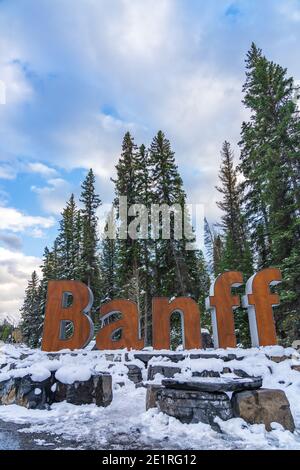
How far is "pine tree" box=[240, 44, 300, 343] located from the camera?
46.5ft

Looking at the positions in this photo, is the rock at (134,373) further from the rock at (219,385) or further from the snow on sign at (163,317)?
the rock at (219,385)

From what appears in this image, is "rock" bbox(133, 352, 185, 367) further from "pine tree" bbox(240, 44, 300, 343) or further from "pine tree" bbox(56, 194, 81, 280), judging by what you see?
"pine tree" bbox(56, 194, 81, 280)

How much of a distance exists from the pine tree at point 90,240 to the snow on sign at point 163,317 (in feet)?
51.3

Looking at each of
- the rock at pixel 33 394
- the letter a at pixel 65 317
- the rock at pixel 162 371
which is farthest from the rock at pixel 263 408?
the letter a at pixel 65 317

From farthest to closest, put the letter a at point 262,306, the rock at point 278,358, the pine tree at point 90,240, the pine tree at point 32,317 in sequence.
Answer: the pine tree at point 32,317 < the pine tree at point 90,240 < the letter a at point 262,306 < the rock at point 278,358

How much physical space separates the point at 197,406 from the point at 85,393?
89.5 inches

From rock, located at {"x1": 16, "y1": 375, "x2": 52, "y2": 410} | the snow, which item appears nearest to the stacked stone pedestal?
the snow

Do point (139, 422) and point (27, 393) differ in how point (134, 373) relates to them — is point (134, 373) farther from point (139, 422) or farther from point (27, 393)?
point (139, 422)

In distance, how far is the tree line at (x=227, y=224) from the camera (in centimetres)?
1531

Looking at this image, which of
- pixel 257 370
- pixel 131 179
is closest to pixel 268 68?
pixel 131 179

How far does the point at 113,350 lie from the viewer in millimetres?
9008

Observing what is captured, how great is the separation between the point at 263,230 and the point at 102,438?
55.4ft

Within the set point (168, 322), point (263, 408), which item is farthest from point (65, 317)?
point (263, 408)
